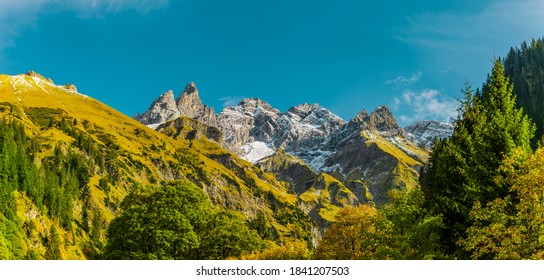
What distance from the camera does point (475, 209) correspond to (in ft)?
111

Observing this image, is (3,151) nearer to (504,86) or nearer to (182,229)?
(182,229)

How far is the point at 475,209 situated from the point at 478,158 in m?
6.48

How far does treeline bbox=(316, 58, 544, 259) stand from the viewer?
27.0 metres

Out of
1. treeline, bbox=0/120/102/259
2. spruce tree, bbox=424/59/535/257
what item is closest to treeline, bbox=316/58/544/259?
spruce tree, bbox=424/59/535/257

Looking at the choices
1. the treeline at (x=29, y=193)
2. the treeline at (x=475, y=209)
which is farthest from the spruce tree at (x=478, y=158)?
the treeline at (x=29, y=193)

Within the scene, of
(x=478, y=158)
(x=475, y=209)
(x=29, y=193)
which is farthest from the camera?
(x=29, y=193)

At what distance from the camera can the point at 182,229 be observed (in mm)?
63656

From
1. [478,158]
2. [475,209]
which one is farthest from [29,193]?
[475,209]

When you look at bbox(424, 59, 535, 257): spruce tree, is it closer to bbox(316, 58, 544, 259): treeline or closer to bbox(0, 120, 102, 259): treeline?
bbox(316, 58, 544, 259): treeline

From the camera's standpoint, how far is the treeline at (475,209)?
27.0 metres

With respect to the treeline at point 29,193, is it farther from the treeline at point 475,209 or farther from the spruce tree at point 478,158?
the spruce tree at point 478,158

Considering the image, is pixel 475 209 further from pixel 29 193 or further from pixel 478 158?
pixel 29 193
